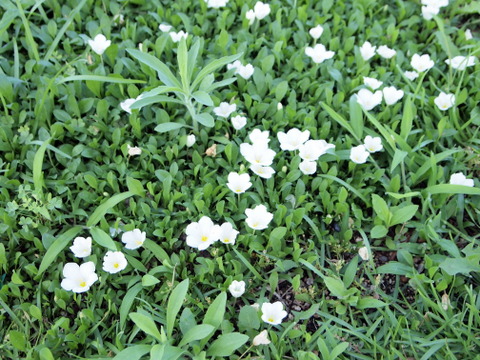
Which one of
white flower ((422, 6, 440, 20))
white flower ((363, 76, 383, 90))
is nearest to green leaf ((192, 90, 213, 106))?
white flower ((363, 76, 383, 90))

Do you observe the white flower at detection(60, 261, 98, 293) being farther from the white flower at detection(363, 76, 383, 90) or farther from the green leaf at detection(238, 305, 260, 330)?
the white flower at detection(363, 76, 383, 90)

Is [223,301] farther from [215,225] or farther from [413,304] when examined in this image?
[413,304]

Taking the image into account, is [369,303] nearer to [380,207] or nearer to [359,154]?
[380,207]

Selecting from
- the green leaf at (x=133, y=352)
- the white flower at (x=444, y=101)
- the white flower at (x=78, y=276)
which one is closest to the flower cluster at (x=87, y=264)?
the white flower at (x=78, y=276)

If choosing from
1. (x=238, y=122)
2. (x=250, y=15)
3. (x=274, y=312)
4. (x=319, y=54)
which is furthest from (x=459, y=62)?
(x=274, y=312)

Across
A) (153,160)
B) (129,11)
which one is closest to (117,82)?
(153,160)
